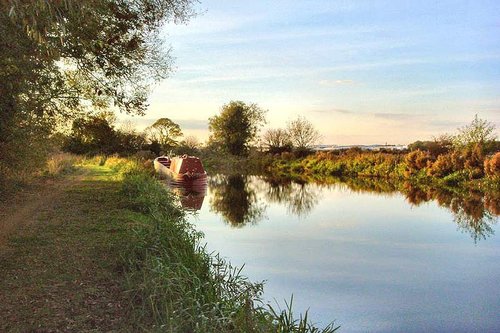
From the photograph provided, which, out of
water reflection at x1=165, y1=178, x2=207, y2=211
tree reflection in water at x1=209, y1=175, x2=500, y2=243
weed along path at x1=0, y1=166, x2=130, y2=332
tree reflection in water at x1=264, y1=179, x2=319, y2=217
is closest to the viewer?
weed along path at x1=0, y1=166, x2=130, y2=332

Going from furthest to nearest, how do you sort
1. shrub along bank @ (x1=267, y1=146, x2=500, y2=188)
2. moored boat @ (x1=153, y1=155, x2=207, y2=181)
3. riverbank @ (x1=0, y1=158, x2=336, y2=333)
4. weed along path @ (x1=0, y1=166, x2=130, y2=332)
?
moored boat @ (x1=153, y1=155, x2=207, y2=181)
shrub along bank @ (x1=267, y1=146, x2=500, y2=188)
weed along path @ (x1=0, y1=166, x2=130, y2=332)
riverbank @ (x1=0, y1=158, x2=336, y2=333)

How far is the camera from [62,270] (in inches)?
233

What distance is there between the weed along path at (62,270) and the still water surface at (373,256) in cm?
232

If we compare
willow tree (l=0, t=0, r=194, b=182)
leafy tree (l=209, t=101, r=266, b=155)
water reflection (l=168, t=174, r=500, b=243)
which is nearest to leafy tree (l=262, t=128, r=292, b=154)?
leafy tree (l=209, t=101, r=266, b=155)

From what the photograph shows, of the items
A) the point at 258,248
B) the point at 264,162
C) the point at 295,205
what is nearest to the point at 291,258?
the point at 258,248

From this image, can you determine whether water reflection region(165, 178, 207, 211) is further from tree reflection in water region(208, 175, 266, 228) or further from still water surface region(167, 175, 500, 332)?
tree reflection in water region(208, 175, 266, 228)

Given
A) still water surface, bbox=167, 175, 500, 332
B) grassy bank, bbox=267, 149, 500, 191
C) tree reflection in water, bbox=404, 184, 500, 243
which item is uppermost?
grassy bank, bbox=267, 149, 500, 191

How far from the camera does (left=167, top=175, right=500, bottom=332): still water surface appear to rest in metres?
6.29

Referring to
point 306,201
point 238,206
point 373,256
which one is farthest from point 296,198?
point 373,256

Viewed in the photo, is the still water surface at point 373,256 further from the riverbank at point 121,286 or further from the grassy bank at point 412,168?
the grassy bank at point 412,168

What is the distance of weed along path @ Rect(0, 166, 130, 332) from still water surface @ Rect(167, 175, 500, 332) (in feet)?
7.62

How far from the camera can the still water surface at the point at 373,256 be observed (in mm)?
6285

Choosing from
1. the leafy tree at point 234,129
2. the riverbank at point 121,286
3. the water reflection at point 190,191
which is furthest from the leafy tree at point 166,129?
the riverbank at point 121,286

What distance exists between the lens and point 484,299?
6805 mm
